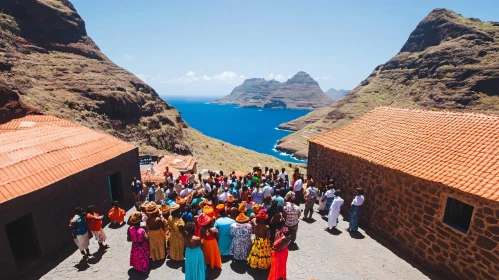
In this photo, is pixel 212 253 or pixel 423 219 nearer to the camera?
pixel 212 253

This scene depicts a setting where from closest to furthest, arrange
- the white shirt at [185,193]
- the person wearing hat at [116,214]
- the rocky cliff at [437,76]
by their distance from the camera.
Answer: the person wearing hat at [116,214], the white shirt at [185,193], the rocky cliff at [437,76]

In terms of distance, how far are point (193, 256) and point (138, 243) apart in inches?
68.7

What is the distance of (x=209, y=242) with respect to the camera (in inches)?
281

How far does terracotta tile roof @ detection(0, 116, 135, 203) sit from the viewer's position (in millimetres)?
7270

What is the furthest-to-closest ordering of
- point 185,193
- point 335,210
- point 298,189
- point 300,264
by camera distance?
point 298,189
point 185,193
point 335,210
point 300,264

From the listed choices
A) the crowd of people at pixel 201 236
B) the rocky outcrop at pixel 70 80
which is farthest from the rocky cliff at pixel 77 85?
the crowd of people at pixel 201 236

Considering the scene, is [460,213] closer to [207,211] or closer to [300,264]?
[300,264]

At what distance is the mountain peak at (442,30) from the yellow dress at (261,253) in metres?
103

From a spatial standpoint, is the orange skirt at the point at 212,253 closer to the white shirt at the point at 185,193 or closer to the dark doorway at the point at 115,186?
the white shirt at the point at 185,193

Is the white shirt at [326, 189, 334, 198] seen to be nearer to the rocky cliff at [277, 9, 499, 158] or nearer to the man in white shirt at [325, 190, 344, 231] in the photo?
the man in white shirt at [325, 190, 344, 231]

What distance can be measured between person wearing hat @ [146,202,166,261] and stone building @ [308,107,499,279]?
8275mm

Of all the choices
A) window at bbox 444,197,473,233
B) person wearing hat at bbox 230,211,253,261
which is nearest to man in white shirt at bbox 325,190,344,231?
window at bbox 444,197,473,233

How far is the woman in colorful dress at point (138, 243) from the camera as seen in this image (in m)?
6.89

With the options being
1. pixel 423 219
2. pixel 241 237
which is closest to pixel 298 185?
pixel 423 219
